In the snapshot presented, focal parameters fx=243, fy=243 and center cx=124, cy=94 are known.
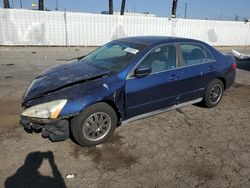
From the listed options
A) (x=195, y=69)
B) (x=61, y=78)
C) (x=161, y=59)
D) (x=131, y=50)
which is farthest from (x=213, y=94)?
(x=61, y=78)

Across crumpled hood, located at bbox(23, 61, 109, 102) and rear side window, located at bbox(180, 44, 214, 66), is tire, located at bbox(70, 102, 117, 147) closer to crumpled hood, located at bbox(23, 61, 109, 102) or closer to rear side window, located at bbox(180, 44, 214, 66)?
crumpled hood, located at bbox(23, 61, 109, 102)

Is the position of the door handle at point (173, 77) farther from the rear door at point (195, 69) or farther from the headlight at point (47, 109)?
the headlight at point (47, 109)

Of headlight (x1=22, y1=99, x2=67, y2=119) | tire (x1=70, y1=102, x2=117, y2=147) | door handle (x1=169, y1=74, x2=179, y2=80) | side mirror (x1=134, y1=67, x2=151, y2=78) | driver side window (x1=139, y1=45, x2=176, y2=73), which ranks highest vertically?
driver side window (x1=139, y1=45, x2=176, y2=73)

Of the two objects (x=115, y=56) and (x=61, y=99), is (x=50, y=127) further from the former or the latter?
(x=115, y=56)

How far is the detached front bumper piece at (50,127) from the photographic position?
3336 millimetres

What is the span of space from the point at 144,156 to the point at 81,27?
1379 cm

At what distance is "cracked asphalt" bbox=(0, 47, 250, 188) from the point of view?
296 centimetres

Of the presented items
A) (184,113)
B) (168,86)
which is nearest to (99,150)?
(168,86)

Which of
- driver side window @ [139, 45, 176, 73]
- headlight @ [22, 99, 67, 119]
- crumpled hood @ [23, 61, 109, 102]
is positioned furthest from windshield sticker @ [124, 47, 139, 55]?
headlight @ [22, 99, 67, 119]

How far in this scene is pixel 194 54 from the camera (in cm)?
479

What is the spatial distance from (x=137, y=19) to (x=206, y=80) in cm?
1323

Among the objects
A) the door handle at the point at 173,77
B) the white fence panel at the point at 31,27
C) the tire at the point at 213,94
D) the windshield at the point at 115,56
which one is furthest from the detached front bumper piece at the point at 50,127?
the white fence panel at the point at 31,27

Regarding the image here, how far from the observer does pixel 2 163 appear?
3.18 metres

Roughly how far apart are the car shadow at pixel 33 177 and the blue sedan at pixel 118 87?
391mm
